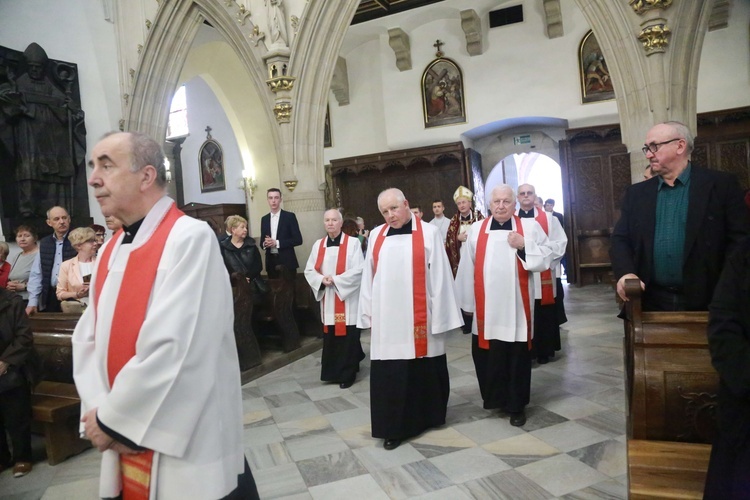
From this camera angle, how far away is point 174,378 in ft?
4.99

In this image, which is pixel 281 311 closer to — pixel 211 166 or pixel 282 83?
pixel 282 83

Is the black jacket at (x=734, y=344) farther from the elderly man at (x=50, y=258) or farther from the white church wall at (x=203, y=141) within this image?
the white church wall at (x=203, y=141)

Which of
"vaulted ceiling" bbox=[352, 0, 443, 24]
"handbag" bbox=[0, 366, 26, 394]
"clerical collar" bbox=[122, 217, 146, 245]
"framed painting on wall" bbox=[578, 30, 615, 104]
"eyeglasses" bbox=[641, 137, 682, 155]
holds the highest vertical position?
"vaulted ceiling" bbox=[352, 0, 443, 24]

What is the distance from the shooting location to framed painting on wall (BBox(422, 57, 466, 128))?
10.9m

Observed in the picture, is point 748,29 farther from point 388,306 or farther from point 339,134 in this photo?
point 388,306

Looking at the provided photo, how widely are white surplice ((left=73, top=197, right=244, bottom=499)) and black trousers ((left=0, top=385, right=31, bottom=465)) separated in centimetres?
238

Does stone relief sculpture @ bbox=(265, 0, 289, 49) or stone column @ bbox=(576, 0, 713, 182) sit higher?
stone relief sculpture @ bbox=(265, 0, 289, 49)

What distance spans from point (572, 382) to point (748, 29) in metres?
7.84

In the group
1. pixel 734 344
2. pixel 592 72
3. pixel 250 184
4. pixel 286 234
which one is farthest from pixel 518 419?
pixel 250 184

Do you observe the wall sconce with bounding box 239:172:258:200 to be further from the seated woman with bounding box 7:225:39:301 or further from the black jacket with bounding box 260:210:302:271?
the seated woman with bounding box 7:225:39:301

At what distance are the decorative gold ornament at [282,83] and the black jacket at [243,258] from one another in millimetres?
2526

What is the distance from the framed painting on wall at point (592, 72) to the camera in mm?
9828

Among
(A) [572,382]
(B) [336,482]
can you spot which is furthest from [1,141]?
(A) [572,382]

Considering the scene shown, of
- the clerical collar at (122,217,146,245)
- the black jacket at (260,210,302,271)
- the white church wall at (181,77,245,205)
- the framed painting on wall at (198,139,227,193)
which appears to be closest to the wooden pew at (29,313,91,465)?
the clerical collar at (122,217,146,245)
